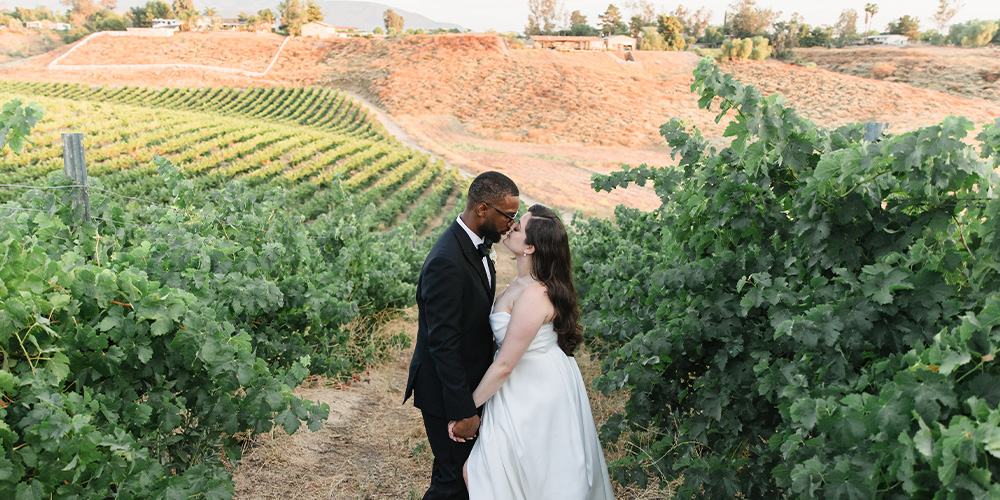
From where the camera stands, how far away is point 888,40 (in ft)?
208

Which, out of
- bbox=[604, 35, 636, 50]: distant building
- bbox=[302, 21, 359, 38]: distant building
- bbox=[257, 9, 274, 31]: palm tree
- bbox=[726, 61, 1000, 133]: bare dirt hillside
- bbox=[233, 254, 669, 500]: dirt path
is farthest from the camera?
bbox=[257, 9, 274, 31]: palm tree

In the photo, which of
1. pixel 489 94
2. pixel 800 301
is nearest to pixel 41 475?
pixel 800 301

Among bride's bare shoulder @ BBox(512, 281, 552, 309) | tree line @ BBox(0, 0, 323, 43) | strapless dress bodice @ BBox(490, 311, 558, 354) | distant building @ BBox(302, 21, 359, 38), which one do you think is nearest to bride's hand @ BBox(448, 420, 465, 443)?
strapless dress bodice @ BBox(490, 311, 558, 354)

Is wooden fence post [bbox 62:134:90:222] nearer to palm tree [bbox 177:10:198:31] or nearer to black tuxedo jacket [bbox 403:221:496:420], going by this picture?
black tuxedo jacket [bbox 403:221:496:420]

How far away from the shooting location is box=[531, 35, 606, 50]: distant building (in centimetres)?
6106

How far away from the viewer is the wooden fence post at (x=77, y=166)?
3.76m

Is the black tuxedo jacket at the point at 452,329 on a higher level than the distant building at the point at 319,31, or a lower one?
lower

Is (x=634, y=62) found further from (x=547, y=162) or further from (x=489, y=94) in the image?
(x=547, y=162)

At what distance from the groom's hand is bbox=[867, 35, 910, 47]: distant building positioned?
7311cm

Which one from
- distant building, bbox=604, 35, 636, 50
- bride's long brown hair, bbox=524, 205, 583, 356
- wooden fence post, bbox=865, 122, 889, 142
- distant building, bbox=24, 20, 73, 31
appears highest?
distant building, bbox=24, 20, 73, 31

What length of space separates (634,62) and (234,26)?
44476mm

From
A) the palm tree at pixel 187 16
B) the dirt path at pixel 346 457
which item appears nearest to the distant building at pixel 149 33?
the palm tree at pixel 187 16

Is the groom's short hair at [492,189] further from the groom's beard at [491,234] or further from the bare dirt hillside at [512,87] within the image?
the bare dirt hillside at [512,87]

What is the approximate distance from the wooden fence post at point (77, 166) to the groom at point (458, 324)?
251cm
